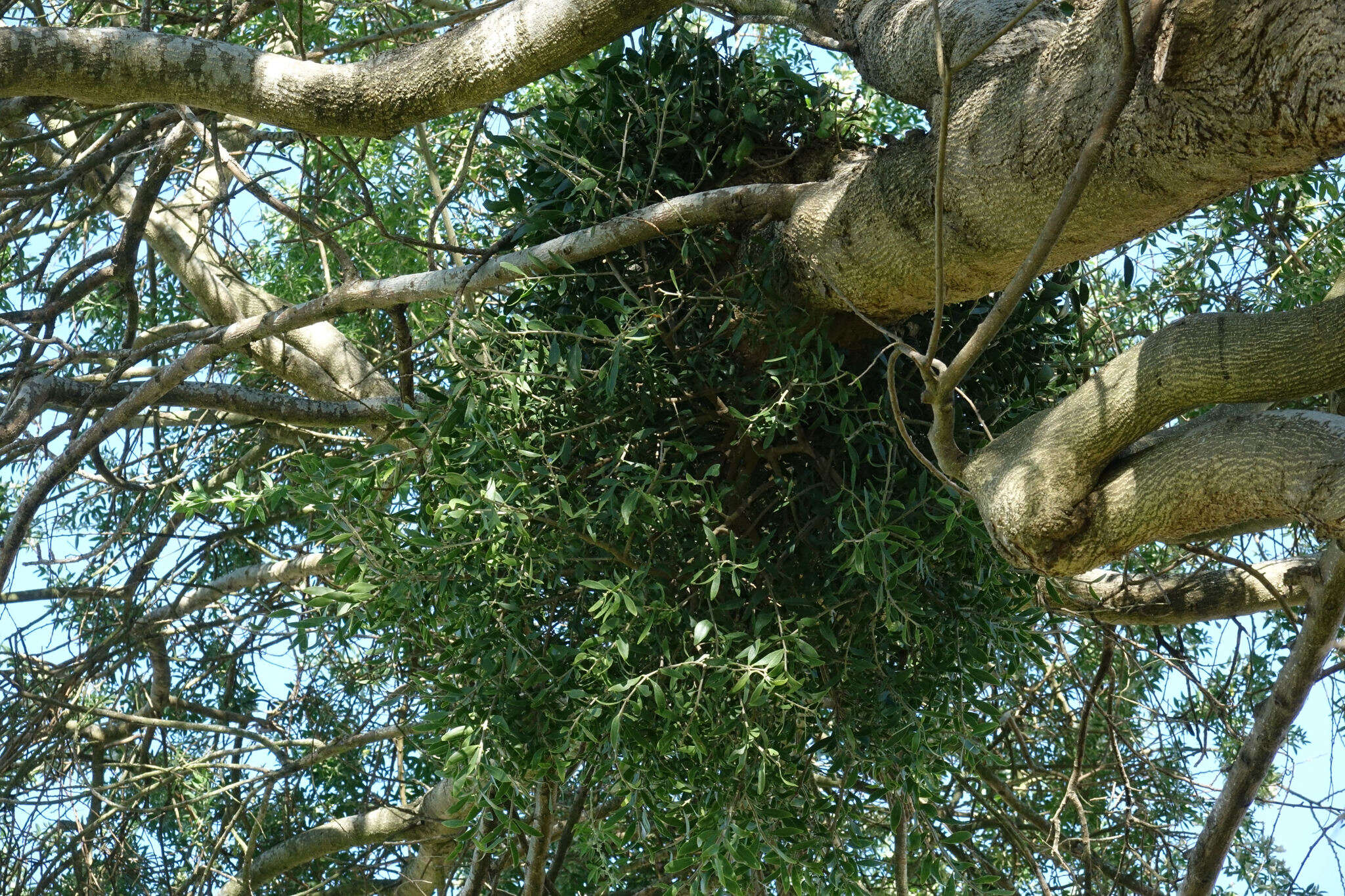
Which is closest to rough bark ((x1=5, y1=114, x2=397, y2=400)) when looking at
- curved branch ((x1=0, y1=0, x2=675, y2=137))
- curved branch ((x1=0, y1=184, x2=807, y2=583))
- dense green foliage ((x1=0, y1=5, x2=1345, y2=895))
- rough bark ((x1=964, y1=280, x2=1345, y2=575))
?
curved branch ((x1=0, y1=184, x2=807, y2=583))

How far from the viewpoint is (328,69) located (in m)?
1.65

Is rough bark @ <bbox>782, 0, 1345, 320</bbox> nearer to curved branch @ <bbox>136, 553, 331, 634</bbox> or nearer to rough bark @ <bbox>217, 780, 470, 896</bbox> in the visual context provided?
curved branch @ <bbox>136, 553, 331, 634</bbox>

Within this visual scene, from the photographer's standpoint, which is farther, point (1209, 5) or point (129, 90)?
point (129, 90)

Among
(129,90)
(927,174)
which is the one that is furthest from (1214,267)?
(129,90)

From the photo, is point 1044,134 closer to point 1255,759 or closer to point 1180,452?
point 1180,452

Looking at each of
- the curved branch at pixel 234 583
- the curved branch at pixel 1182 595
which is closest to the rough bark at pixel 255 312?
the curved branch at pixel 234 583

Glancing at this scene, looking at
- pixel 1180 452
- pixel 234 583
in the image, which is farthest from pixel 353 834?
pixel 1180 452

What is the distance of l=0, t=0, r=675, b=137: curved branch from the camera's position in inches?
61.2

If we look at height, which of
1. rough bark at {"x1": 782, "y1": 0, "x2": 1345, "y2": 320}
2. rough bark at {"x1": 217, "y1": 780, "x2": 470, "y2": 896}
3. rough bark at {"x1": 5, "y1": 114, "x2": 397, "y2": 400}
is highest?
rough bark at {"x1": 5, "y1": 114, "x2": 397, "y2": 400}

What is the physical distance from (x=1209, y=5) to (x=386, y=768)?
329cm

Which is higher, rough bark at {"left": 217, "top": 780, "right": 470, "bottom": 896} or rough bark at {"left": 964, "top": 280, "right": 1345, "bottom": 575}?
rough bark at {"left": 217, "top": 780, "right": 470, "bottom": 896}

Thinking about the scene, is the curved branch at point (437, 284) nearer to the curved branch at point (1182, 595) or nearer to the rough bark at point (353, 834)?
the curved branch at point (1182, 595)

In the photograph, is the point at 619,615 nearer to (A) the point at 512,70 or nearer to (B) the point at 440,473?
(B) the point at 440,473

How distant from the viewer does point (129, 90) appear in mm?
1656
